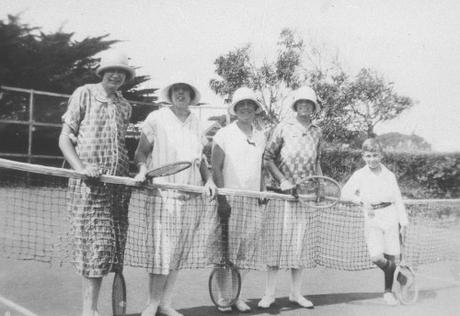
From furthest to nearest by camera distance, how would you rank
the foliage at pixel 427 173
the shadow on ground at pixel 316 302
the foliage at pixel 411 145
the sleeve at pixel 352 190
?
the foliage at pixel 411 145, the foliage at pixel 427 173, the sleeve at pixel 352 190, the shadow on ground at pixel 316 302

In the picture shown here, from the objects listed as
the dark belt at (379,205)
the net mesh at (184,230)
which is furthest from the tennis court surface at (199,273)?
the dark belt at (379,205)

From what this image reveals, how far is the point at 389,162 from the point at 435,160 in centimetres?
168

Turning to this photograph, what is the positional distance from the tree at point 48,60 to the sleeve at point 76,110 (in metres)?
15.4

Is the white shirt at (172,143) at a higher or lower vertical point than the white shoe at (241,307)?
higher

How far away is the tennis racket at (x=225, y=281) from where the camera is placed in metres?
5.14

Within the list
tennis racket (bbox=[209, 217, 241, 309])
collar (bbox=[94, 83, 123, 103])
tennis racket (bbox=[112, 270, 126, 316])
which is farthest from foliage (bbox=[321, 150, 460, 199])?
collar (bbox=[94, 83, 123, 103])

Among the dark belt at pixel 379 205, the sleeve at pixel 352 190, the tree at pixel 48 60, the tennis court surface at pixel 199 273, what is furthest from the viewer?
the tree at pixel 48 60

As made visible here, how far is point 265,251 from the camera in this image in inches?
214

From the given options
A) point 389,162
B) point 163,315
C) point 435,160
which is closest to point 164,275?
point 163,315

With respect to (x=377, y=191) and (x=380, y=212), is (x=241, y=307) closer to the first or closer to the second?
(x=380, y=212)

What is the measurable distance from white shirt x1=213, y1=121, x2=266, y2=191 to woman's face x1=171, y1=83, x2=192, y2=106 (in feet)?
1.82

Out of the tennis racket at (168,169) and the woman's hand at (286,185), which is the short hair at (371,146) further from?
the tennis racket at (168,169)

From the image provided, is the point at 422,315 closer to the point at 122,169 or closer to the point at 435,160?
the point at 122,169

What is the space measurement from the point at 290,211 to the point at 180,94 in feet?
5.41
